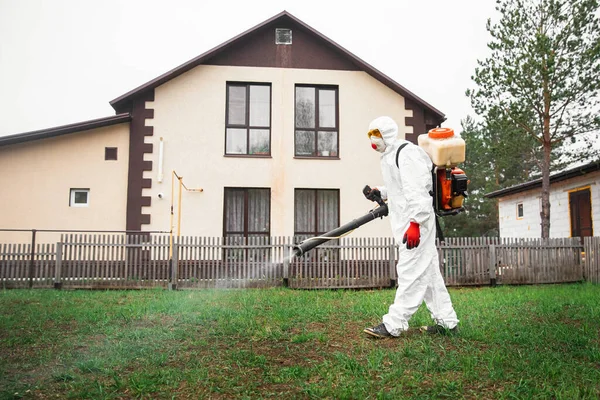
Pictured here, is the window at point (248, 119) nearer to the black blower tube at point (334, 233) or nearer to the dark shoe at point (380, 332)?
the black blower tube at point (334, 233)

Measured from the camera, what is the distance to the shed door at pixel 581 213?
16125 millimetres

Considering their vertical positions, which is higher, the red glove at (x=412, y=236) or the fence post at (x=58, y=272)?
the red glove at (x=412, y=236)

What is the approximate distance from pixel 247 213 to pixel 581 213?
11.7m

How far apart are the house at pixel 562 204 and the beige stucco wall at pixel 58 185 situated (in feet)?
47.9

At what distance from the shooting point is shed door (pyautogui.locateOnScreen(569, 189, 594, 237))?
52.9 ft

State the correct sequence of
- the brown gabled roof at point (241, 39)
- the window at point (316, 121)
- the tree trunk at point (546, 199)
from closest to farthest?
the brown gabled roof at point (241, 39), the window at point (316, 121), the tree trunk at point (546, 199)

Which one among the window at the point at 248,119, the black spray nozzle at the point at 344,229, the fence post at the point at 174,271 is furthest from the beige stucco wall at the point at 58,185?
the black spray nozzle at the point at 344,229

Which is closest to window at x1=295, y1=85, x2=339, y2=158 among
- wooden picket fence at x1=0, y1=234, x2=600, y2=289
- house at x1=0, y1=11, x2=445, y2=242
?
house at x1=0, y1=11, x2=445, y2=242

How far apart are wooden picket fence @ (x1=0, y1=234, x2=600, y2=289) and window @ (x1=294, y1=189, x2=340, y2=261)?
77.6 inches

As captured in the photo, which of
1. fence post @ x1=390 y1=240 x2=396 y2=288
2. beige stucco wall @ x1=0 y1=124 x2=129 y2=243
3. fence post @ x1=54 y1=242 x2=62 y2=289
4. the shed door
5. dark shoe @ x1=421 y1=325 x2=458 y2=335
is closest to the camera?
dark shoe @ x1=421 y1=325 x2=458 y2=335

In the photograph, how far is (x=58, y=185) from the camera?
42.4 ft

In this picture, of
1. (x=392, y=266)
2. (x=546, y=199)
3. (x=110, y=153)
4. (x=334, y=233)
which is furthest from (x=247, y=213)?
(x=546, y=199)

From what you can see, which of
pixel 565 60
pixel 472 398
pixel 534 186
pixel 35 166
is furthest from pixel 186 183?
pixel 534 186

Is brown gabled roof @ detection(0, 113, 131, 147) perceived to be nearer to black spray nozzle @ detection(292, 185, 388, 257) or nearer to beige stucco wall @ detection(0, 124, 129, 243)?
beige stucco wall @ detection(0, 124, 129, 243)
